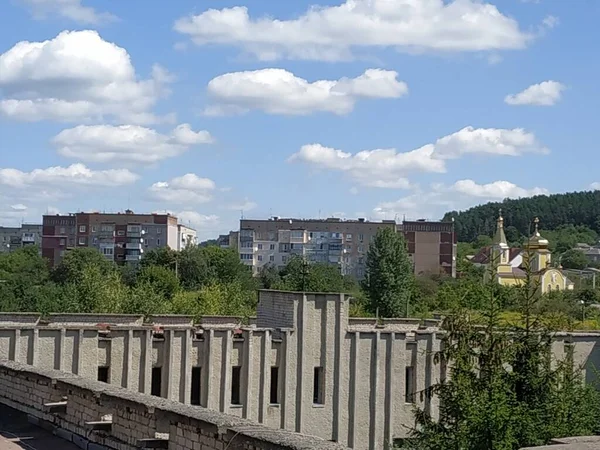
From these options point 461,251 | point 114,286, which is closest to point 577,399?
point 114,286

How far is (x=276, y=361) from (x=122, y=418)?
1819 centimetres

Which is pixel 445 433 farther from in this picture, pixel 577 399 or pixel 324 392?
pixel 324 392

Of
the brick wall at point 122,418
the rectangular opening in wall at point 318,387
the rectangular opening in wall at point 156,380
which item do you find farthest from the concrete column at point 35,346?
the brick wall at point 122,418

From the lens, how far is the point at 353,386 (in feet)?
105

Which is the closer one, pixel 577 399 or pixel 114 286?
pixel 577 399

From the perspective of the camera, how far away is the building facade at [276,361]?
27.7 meters

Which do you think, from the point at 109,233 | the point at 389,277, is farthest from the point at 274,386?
the point at 109,233

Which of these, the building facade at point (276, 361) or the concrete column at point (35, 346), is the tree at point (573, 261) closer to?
the building facade at point (276, 361)

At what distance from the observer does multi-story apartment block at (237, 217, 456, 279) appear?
138125 millimetres

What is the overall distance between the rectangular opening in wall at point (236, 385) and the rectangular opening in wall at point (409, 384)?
619 centimetres

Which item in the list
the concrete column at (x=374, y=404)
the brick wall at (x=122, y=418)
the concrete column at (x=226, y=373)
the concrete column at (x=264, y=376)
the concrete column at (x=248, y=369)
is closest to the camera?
the brick wall at (x=122, y=418)

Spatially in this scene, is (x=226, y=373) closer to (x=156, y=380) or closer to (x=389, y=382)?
(x=156, y=380)

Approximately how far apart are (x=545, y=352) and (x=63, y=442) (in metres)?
13.4

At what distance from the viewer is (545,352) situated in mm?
23328
